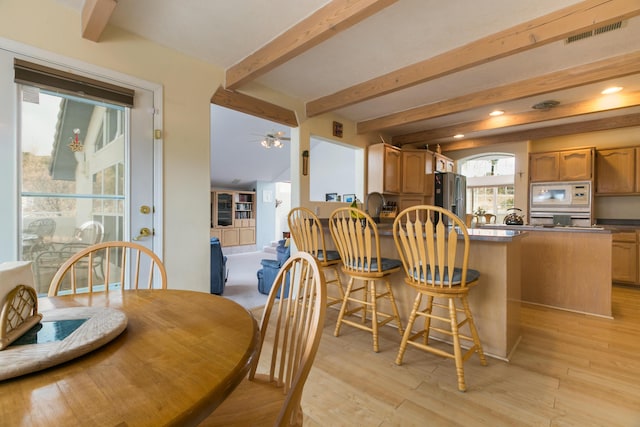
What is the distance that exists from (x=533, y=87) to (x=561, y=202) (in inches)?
108

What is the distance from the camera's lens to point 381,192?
452cm

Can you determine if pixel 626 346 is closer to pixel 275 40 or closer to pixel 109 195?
pixel 275 40

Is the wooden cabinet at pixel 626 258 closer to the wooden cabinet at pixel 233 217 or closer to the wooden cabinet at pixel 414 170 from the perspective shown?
the wooden cabinet at pixel 414 170

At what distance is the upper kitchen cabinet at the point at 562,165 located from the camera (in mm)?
4594

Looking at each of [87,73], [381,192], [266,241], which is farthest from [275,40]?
[266,241]

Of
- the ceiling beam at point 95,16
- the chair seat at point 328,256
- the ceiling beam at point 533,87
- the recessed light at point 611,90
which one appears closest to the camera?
the ceiling beam at point 95,16

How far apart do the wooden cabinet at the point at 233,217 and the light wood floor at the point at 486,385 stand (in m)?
6.72

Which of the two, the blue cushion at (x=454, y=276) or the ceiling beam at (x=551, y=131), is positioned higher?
the ceiling beam at (x=551, y=131)

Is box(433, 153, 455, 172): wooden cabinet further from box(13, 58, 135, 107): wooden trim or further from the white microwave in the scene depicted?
box(13, 58, 135, 107): wooden trim

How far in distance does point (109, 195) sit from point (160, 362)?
1983 millimetres

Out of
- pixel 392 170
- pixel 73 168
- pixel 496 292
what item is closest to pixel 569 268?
pixel 496 292

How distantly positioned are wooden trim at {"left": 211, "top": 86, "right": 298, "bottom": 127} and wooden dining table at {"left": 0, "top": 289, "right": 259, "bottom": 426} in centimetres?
233

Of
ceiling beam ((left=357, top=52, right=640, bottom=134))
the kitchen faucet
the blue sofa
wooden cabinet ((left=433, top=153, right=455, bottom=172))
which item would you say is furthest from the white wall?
the blue sofa

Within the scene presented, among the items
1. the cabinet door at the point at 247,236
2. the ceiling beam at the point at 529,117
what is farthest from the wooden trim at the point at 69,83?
the cabinet door at the point at 247,236
